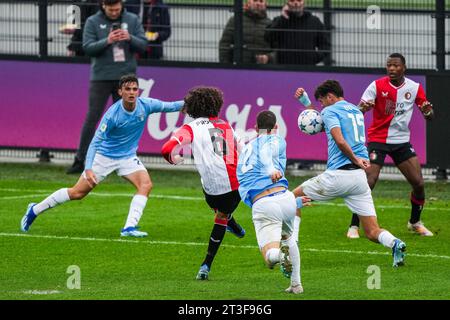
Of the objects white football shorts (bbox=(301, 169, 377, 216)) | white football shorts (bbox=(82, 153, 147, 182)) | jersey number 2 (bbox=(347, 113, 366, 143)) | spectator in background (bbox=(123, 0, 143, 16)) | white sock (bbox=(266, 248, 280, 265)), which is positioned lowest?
white sock (bbox=(266, 248, 280, 265))

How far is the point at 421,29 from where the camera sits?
21719 millimetres

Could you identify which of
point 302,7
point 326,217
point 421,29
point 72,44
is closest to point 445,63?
point 421,29

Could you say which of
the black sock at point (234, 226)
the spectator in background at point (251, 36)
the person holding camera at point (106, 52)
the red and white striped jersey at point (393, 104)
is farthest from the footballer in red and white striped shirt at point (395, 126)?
the spectator in background at point (251, 36)

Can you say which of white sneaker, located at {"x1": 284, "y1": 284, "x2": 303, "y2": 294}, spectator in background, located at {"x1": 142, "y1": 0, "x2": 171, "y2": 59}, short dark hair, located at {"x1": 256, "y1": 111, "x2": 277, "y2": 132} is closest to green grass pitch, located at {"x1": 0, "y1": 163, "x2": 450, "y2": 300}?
white sneaker, located at {"x1": 284, "y1": 284, "x2": 303, "y2": 294}

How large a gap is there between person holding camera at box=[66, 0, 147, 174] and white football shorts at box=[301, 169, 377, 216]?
743cm

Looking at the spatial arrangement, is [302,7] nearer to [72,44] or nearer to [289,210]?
[72,44]

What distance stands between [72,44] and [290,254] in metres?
11.9

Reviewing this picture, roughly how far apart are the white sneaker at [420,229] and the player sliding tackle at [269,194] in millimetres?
4275

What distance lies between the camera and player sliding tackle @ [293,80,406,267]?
1422 centimetres

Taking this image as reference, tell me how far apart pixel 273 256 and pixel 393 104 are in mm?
4890

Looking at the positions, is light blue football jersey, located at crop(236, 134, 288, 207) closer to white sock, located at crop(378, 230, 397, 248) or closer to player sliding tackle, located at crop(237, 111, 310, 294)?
player sliding tackle, located at crop(237, 111, 310, 294)

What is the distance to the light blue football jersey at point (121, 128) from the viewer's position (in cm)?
1653

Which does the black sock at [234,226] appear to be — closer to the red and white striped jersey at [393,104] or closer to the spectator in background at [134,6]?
the red and white striped jersey at [393,104]

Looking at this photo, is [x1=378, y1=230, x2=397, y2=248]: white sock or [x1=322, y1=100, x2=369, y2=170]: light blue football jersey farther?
[x1=322, y1=100, x2=369, y2=170]: light blue football jersey
